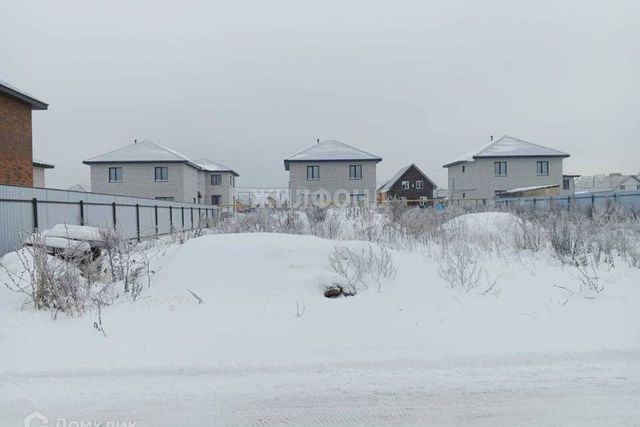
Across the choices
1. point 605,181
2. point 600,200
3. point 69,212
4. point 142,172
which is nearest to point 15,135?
point 69,212

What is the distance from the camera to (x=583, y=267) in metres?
6.36

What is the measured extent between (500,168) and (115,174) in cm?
3626

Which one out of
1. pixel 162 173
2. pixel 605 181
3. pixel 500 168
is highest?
pixel 605 181

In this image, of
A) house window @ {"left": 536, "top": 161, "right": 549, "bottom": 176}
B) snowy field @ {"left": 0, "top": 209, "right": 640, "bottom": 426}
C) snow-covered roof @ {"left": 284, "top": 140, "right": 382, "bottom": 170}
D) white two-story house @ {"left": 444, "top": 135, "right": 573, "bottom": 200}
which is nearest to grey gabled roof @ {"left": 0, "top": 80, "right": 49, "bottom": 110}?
snowy field @ {"left": 0, "top": 209, "right": 640, "bottom": 426}

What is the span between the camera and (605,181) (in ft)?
256

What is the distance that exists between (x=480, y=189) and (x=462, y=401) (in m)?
37.7

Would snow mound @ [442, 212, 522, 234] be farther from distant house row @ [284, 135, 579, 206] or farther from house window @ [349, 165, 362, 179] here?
house window @ [349, 165, 362, 179]

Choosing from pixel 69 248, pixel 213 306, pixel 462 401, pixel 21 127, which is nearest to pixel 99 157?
pixel 21 127

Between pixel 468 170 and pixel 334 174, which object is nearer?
pixel 334 174

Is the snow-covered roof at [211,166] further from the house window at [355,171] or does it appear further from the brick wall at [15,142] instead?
the brick wall at [15,142]

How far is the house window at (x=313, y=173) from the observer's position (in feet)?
119

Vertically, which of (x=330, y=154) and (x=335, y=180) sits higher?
(x=330, y=154)

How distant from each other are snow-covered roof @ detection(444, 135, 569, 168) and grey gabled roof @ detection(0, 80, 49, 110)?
3379cm

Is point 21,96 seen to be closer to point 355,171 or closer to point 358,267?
point 358,267
